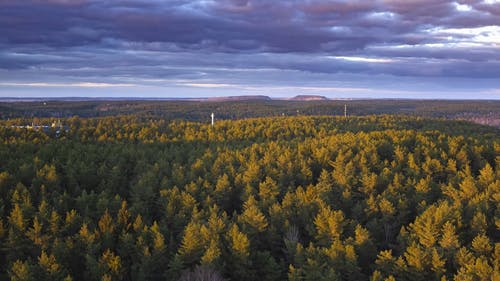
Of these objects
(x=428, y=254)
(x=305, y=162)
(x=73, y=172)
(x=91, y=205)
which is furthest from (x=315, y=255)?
(x=73, y=172)

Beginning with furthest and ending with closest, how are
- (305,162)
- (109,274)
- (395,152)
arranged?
(395,152)
(305,162)
(109,274)

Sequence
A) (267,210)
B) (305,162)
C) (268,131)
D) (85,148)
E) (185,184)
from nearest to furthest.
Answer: (267,210) < (185,184) < (305,162) < (85,148) < (268,131)

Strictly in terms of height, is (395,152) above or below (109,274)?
above

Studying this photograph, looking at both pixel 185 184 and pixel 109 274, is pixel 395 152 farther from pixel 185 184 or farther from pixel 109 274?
pixel 109 274

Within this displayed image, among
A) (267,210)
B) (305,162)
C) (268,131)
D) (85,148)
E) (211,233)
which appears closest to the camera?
(211,233)

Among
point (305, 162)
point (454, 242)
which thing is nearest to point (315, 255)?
point (454, 242)

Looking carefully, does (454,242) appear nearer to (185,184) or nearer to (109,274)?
(109,274)

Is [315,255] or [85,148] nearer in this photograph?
[315,255]
